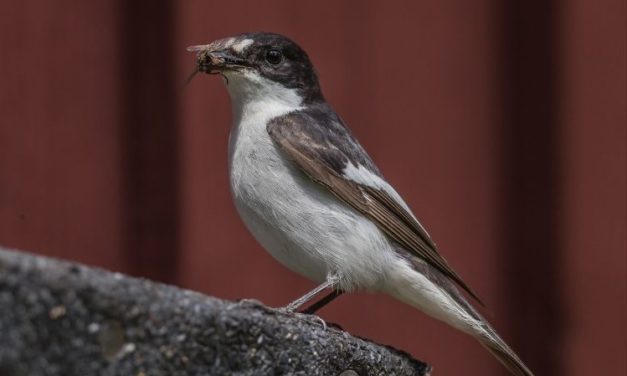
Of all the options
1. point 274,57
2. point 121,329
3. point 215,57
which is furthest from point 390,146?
point 121,329

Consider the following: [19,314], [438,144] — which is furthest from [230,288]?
[19,314]

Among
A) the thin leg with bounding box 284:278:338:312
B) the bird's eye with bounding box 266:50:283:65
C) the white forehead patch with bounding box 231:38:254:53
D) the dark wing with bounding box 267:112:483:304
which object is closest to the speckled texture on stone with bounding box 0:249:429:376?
the thin leg with bounding box 284:278:338:312

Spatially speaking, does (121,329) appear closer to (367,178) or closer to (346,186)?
(346,186)

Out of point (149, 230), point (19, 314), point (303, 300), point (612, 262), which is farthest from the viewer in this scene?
point (612, 262)

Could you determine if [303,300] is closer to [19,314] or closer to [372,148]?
[372,148]

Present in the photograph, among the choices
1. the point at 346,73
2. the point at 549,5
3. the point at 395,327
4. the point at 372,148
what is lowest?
the point at 395,327
